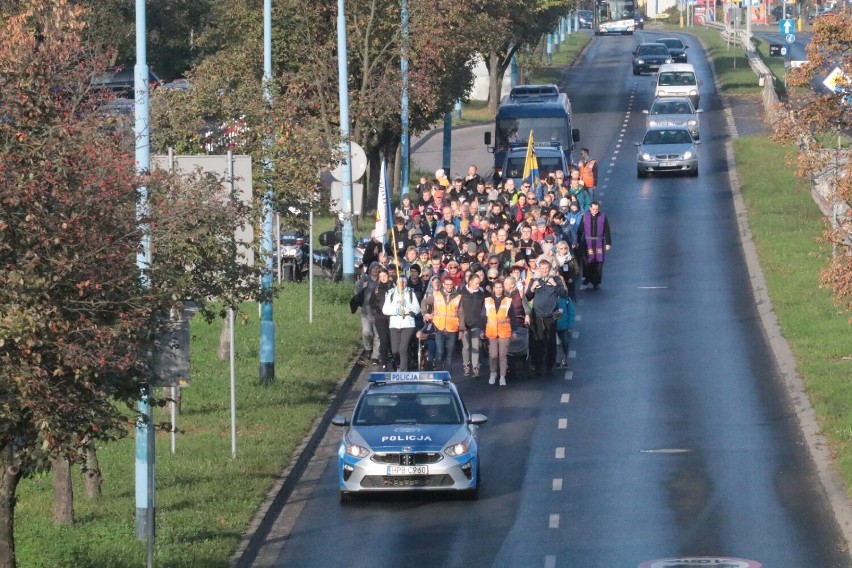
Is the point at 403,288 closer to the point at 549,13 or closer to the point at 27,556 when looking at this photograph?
the point at 27,556

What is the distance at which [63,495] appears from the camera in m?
18.0

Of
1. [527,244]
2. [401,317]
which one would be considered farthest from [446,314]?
[527,244]

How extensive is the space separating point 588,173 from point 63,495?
26381mm

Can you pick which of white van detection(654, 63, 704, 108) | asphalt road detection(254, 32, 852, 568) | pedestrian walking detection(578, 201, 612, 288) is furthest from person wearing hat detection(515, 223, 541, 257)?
white van detection(654, 63, 704, 108)

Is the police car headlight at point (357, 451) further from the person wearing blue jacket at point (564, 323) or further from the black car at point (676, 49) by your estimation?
the black car at point (676, 49)

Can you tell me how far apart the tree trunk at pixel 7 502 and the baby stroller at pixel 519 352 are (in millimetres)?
13555

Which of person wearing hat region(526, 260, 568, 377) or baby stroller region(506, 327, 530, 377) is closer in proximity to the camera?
person wearing hat region(526, 260, 568, 377)

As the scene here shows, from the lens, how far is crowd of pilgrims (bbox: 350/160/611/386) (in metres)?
26.8

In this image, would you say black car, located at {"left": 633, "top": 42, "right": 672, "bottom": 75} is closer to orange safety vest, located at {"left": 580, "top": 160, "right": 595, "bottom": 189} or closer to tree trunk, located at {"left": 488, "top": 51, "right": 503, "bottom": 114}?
tree trunk, located at {"left": 488, "top": 51, "right": 503, "bottom": 114}

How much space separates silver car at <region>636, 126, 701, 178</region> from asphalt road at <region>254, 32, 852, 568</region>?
14.4 metres

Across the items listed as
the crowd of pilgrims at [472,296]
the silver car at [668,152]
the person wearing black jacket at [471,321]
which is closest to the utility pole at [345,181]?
the crowd of pilgrims at [472,296]

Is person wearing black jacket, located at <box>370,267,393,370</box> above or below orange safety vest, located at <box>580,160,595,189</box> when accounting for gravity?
below

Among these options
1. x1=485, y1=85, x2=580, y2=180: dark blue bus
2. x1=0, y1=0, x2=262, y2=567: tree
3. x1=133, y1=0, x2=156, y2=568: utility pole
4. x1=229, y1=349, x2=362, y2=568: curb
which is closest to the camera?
x1=0, y1=0, x2=262, y2=567: tree

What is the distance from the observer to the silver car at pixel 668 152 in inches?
1999
